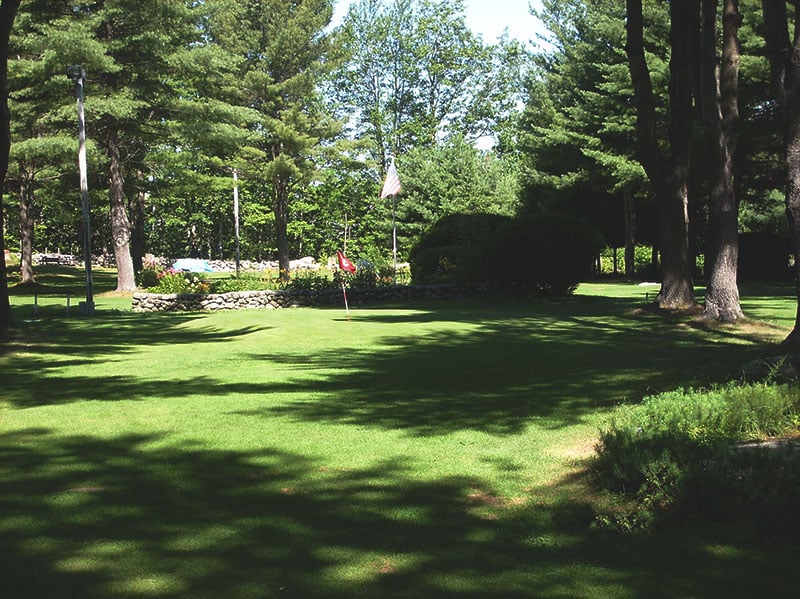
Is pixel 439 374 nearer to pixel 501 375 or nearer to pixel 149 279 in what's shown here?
pixel 501 375

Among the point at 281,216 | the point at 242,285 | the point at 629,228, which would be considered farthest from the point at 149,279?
the point at 629,228

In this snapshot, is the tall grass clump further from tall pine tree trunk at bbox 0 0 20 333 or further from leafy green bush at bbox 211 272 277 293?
leafy green bush at bbox 211 272 277 293

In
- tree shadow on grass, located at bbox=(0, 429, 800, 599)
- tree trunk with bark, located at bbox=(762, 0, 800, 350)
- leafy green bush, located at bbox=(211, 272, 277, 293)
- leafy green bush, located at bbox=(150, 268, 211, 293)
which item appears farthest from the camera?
leafy green bush, located at bbox=(211, 272, 277, 293)

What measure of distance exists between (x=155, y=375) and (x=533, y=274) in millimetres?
15572

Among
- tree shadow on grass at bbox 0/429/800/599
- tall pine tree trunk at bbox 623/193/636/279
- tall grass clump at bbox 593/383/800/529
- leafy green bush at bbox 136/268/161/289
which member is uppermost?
tall pine tree trunk at bbox 623/193/636/279

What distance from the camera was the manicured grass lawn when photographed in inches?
150

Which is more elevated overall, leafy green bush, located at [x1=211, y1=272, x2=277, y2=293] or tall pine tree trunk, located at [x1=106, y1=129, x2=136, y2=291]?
tall pine tree trunk, located at [x1=106, y1=129, x2=136, y2=291]

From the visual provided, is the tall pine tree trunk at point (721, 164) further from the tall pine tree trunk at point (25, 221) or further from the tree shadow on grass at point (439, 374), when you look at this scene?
the tall pine tree trunk at point (25, 221)

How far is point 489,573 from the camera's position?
12.7ft

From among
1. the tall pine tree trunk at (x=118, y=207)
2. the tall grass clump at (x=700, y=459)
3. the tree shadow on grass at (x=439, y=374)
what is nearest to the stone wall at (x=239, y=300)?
the tree shadow on grass at (x=439, y=374)

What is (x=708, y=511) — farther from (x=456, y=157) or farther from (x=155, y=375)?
(x=456, y=157)

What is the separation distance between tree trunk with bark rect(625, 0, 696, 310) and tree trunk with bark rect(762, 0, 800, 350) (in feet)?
23.4

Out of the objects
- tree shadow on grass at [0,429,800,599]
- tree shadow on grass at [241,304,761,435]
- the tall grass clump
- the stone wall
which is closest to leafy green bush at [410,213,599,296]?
the stone wall

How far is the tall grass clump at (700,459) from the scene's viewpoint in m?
4.29
